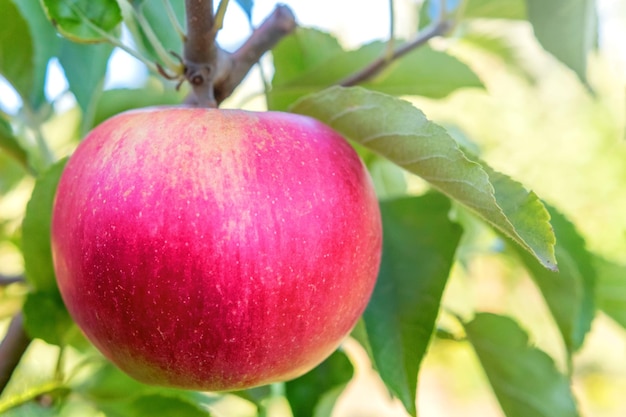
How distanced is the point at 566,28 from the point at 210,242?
30 centimetres

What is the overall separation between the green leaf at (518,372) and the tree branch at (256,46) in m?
0.25

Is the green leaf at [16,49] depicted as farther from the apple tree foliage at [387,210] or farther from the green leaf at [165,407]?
the green leaf at [165,407]

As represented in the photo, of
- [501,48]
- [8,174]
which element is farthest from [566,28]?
[8,174]

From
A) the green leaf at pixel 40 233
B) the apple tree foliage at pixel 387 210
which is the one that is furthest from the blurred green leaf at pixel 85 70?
the green leaf at pixel 40 233

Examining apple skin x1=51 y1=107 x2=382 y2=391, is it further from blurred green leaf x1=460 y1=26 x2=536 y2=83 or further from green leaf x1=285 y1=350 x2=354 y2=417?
blurred green leaf x1=460 y1=26 x2=536 y2=83

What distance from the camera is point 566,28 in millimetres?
445

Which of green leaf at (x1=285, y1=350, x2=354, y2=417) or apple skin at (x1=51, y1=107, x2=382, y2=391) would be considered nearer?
apple skin at (x1=51, y1=107, x2=382, y2=391)

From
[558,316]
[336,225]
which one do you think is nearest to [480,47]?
[558,316]

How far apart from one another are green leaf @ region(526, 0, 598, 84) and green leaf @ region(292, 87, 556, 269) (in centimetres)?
17

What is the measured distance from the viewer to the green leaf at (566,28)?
1.44ft

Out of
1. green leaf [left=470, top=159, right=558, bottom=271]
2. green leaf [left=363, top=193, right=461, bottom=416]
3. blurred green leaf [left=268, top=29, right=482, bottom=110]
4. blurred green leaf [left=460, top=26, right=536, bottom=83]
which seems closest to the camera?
green leaf [left=470, top=159, right=558, bottom=271]

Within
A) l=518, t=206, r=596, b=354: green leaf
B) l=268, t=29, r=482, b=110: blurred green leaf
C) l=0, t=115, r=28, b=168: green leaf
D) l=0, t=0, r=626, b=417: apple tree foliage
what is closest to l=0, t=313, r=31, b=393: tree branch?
l=0, t=0, r=626, b=417: apple tree foliage

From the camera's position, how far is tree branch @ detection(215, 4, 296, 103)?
1.29ft

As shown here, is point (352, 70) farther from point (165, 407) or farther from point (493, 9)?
point (165, 407)
